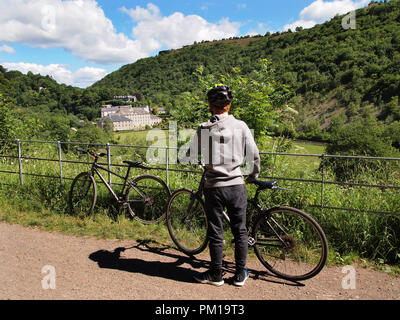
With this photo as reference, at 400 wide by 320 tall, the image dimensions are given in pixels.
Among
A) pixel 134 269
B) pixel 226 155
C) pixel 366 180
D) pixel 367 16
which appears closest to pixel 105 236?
pixel 134 269

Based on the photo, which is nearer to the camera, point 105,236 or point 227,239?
point 227,239

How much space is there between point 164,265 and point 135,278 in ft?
1.42

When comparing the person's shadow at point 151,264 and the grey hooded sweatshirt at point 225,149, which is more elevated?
the grey hooded sweatshirt at point 225,149

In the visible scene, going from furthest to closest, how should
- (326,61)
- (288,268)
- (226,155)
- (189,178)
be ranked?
1. (326,61)
2. (189,178)
3. (288,268)
4. (226,155)

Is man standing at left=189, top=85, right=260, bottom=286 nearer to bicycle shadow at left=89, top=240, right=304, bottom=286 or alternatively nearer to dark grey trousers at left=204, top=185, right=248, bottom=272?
dark grey trousers at left=204, top=185, right=248, bottom=272

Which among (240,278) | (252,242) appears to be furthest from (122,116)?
(240,278)

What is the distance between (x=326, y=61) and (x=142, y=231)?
98.0 m

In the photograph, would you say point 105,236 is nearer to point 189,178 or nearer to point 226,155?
point 189,178

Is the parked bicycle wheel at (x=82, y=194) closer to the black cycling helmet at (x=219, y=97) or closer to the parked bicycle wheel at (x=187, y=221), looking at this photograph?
the parked bicycle wheel at (x=187, y=221)

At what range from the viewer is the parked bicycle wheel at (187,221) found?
3.94 metres

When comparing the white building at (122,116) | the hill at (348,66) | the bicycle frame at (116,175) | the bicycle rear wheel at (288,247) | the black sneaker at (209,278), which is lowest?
the black sneaker at (209,278)

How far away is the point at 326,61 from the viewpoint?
89.4m

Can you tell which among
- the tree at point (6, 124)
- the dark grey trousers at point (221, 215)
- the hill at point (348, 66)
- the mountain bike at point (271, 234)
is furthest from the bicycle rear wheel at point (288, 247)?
the hill at point (348, 66)
